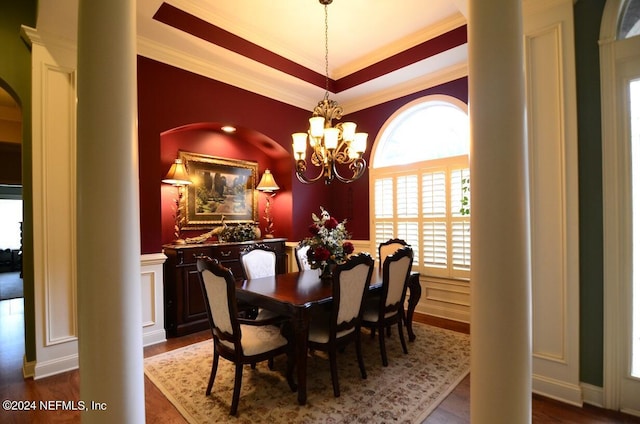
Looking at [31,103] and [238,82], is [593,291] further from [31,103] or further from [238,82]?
[31,103]

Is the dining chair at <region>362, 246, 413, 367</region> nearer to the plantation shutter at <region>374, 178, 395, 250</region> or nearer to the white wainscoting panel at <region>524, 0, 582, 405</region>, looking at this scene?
the white wainscoting panel at <region>524, 0, 582, 405</region>

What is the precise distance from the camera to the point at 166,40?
3346 millimetres

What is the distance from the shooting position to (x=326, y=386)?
2.46 metres

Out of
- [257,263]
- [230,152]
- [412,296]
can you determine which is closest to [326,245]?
[257,263]

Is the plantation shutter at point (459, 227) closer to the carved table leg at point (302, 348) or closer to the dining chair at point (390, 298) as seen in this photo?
the dining chair at point (390, 298)

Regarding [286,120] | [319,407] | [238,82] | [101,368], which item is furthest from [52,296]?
[286,120]

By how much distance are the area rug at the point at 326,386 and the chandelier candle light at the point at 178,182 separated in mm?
1578

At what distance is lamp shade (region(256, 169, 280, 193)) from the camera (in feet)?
15.9

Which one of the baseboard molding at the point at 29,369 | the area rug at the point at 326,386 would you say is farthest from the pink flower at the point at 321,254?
the baseboard molding at the point at 29,369

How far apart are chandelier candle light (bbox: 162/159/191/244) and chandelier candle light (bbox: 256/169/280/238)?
1159 mm

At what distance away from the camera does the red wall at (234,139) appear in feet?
11.3

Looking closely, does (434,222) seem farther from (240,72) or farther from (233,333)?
(240,72)

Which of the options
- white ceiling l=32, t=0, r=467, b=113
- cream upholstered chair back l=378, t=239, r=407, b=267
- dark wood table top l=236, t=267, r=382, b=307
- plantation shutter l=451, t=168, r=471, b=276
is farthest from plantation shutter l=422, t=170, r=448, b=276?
white ceiling l=32, t=0, r=467, b=113

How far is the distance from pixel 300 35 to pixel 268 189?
2.22 m
